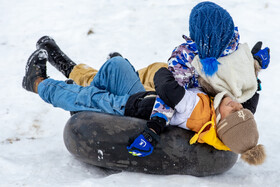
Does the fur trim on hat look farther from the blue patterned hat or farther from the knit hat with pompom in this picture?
the blue patterned hat

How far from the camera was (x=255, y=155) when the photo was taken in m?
2.07

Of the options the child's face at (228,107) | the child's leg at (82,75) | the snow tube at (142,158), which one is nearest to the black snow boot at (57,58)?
the child's leg at (82,75)

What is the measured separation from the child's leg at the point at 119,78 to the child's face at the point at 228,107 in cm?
80

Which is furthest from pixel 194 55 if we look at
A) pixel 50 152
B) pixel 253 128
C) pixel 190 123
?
pixel 50 152

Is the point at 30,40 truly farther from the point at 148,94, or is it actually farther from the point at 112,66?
the point at 148,94

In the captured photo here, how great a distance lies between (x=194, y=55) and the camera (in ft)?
8.22

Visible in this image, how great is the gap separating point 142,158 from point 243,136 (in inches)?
27.1

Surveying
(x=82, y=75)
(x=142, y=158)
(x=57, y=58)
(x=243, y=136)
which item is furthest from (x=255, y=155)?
(x=57, y=58)

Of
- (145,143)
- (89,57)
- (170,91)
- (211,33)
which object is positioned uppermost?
(211,33)

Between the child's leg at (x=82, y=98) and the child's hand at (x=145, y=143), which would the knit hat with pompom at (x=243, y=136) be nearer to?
the child's hand at (x=145, y=143)

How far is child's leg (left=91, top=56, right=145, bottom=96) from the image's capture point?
2898 mm

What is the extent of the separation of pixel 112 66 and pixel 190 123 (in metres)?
0.86

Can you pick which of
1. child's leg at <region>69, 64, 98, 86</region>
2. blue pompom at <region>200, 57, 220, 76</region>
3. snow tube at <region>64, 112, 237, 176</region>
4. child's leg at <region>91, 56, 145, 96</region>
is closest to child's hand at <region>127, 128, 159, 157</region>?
snow tube at <region>64, 112, 237, 176</region>

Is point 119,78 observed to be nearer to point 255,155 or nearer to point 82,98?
point 82,98
